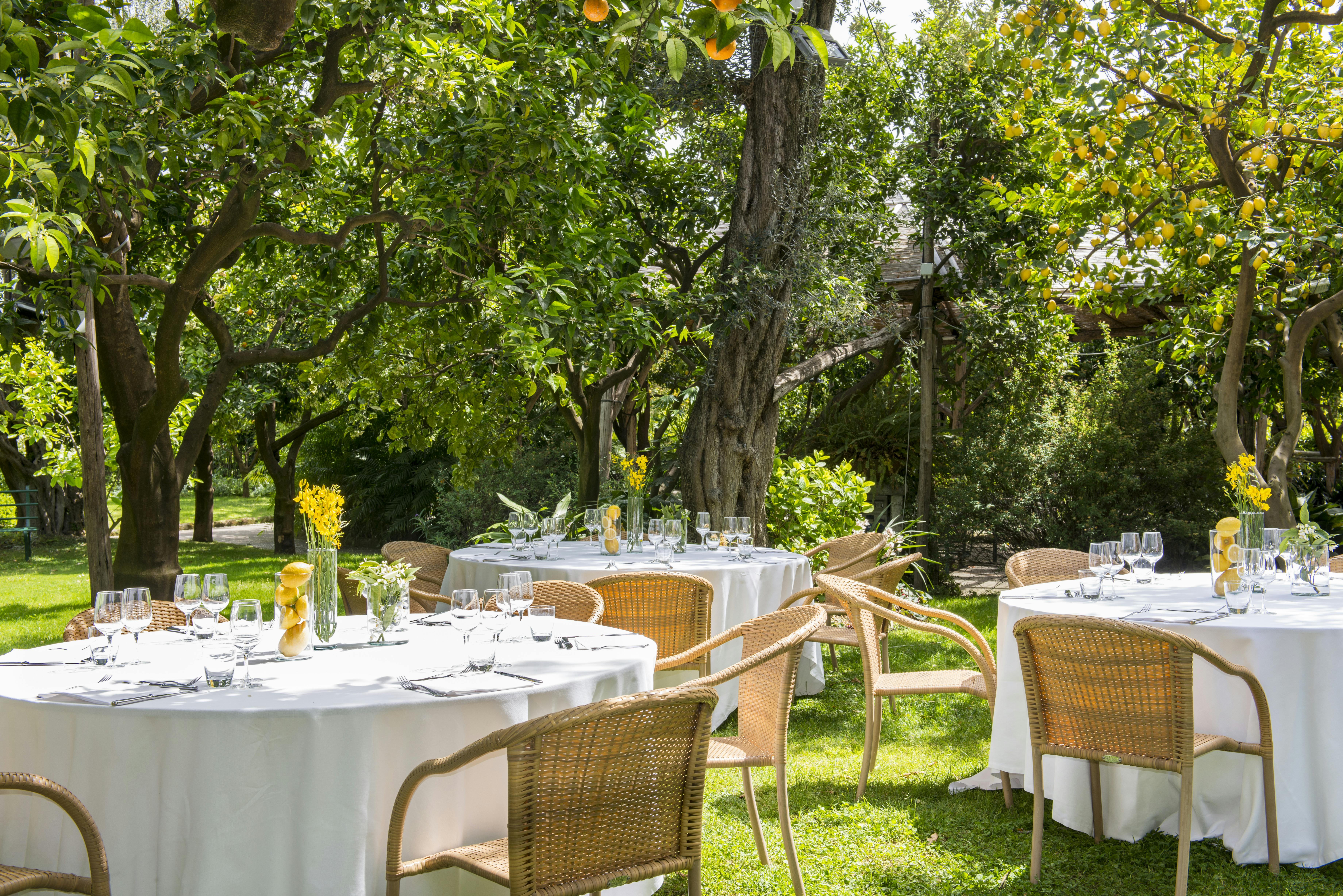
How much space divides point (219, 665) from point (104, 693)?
270 mm

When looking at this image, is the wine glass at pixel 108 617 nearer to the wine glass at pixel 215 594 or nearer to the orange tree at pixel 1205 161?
the wine glass at pixel 215 594

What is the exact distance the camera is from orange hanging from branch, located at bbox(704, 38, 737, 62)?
6.08 ft

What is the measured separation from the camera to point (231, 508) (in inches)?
1329

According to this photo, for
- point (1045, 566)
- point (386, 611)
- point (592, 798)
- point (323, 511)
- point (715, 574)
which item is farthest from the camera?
point (1045, 566)

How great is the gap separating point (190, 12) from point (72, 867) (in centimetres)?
743

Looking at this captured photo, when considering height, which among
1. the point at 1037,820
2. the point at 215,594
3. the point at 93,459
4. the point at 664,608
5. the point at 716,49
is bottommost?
the point at 1037,820

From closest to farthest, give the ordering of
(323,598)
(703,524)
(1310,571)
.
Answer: (323,598) < (1310,571) < (703,524)

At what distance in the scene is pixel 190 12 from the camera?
8008 millimetres

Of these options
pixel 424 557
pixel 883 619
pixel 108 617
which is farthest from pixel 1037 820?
pixel 424 557

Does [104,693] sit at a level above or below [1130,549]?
below

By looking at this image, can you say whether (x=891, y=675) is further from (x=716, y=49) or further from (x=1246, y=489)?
(x=716, y=49)

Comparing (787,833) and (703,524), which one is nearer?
(787,833)

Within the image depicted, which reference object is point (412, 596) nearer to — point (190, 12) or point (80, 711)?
point (80, 711)

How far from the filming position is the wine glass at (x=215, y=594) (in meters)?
3.02
